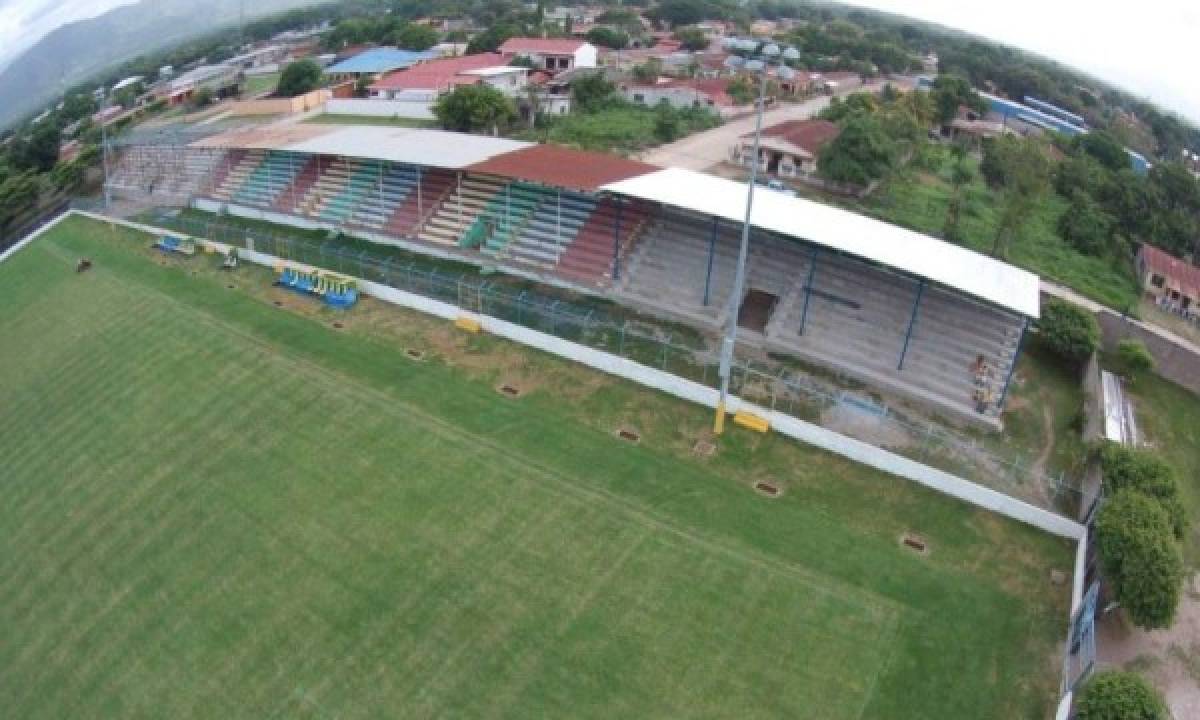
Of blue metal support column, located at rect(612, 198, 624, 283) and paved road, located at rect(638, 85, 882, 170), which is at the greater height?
blue metal support column, located at rect(612, 198, 624, 283)

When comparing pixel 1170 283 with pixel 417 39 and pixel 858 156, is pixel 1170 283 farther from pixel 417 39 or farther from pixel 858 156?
pixel 417 39

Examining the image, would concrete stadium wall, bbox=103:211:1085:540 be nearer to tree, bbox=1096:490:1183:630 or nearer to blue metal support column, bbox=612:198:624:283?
tree, bbox=1096:490:1183:630

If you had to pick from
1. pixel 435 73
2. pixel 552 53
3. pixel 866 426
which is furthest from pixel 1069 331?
pixel 552 53

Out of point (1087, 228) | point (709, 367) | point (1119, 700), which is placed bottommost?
point (1087, 228)

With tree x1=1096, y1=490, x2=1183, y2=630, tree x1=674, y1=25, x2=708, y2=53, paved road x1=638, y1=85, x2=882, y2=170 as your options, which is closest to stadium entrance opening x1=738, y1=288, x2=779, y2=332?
tree x1=1096, y1=490, x2=1183, y2=630

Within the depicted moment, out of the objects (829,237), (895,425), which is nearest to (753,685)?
(895,425)

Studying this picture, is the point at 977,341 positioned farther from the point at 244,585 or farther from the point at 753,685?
the point at 244,585

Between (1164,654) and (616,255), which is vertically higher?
(616,255)
